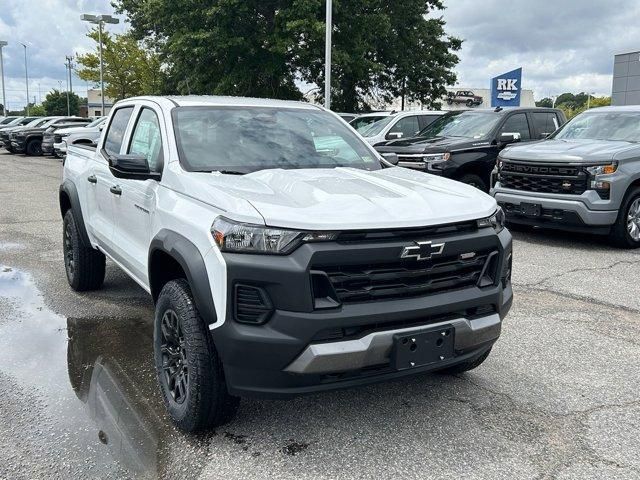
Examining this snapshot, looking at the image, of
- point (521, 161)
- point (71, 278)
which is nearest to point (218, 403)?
point (71, 278)

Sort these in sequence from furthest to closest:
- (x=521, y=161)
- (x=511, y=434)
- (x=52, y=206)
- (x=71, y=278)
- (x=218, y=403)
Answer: (x=52, y=206) → (x=521, y=161) → (x=71, y=278) → (x=511, y=434) → (x=218, y=403)

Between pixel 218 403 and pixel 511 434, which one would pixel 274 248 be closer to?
pixel 218 403

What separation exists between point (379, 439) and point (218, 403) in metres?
0.84

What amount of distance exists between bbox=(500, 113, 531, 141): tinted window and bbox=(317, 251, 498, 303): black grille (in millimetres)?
7743

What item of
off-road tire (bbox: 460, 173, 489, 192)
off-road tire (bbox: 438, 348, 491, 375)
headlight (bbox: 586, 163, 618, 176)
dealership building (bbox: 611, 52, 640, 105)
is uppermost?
dealership building (bbox: 611, 52, 640, 105)

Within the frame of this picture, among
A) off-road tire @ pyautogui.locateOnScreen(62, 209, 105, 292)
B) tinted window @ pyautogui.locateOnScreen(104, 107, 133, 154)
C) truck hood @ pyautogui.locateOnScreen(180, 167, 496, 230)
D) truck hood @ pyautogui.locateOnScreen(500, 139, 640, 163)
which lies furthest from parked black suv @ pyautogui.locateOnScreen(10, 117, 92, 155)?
truck hood @ pyautogui.locateOnScreen(180, 167, 496, 230)

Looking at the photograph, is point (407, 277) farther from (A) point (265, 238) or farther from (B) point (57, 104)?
(B) point (57, 104)

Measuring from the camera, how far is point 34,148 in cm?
2844

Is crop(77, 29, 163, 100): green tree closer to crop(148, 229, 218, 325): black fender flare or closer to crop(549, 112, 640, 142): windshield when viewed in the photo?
crop(549, 112, 640, 142): windshield

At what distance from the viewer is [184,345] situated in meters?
3.02

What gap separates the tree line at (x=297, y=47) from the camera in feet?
73.0

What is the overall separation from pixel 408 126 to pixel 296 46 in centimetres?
1189

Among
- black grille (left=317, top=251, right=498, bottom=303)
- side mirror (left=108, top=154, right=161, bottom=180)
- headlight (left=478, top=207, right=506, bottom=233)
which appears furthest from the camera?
side mirror (left=108, top=154, right=161, bottom=180)

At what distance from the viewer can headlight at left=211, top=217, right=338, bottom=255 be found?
8.95 feet
